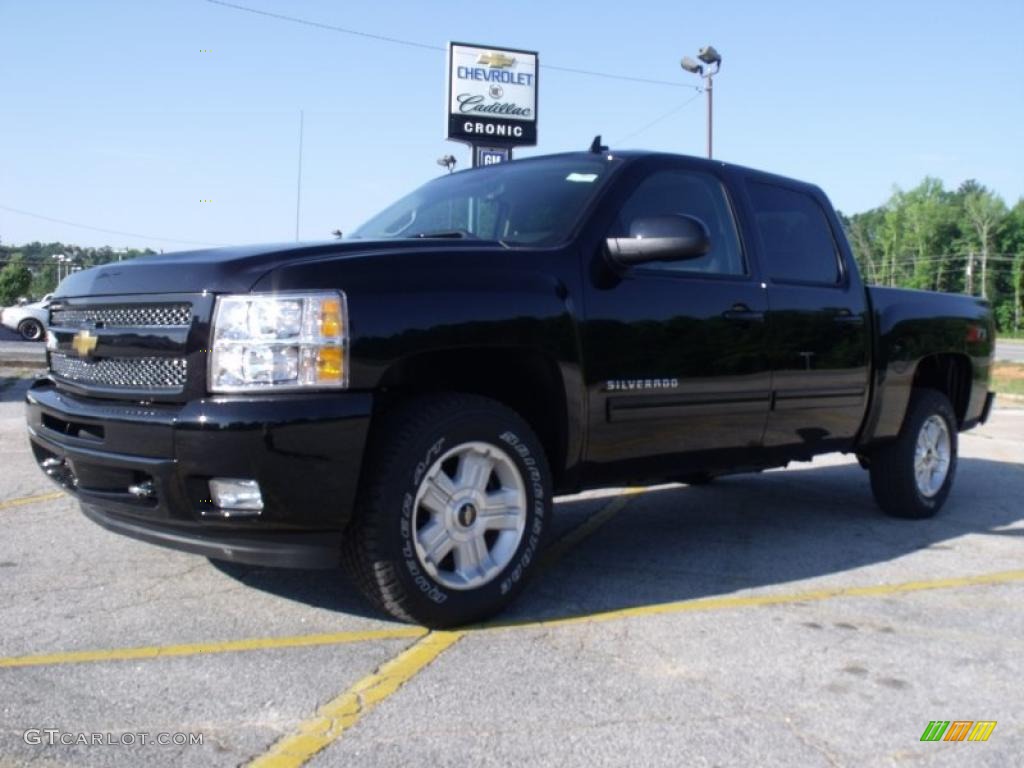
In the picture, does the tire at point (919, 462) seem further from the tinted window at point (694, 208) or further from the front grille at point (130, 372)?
the front grille at point (130, 372)

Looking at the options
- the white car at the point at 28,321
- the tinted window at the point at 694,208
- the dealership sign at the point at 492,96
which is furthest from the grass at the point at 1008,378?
the white car at the point at 28,321

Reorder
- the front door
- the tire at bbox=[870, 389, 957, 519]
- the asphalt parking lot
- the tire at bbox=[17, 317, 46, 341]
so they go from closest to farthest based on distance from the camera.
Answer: the asphalt parking lot → the front door → the tire at bbox=[870, 389, 957, 519] → the tire at bbox=[17, 317, 46, 341]

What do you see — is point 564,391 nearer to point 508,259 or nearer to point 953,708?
point 508,259

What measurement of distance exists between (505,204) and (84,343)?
Result: 1.90 m

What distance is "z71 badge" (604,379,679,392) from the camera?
4.17 m

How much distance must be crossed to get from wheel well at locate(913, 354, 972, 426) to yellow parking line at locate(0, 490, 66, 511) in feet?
17.5

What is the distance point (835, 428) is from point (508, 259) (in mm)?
2448

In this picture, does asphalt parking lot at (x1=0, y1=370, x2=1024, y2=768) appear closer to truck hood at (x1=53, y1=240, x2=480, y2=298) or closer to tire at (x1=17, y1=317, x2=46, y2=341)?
truck hood at (x1=53, y1=240, x2=480, y2=298)

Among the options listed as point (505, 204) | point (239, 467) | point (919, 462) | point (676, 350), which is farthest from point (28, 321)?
point (239, 467)

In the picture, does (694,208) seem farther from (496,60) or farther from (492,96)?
(496,60)

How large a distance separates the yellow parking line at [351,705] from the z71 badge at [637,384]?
3.90 ft

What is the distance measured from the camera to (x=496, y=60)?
23.2 m

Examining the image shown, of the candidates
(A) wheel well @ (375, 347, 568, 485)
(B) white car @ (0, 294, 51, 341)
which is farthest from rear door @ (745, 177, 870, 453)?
(B) white car @ (0, 294, 51, 341)

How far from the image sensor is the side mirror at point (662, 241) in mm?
4082
